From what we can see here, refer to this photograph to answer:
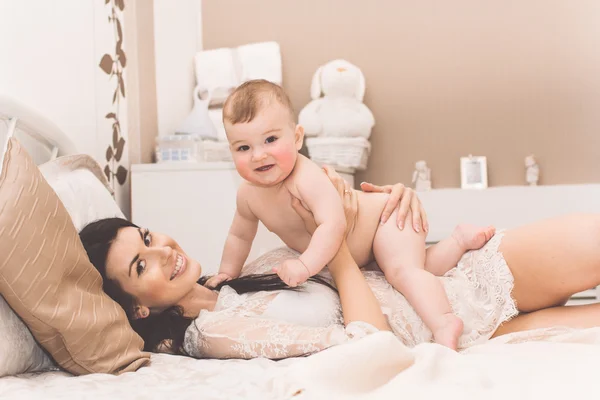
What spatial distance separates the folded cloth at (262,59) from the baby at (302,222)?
1.51 m

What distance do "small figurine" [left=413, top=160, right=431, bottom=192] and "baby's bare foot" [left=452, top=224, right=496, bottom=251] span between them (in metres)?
A: 1.30

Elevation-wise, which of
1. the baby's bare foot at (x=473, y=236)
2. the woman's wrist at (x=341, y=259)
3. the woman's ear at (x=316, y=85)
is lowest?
the woman's wrist at (x=341, y=259)

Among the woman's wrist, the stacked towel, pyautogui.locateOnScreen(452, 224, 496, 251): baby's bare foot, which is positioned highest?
the stacked towel

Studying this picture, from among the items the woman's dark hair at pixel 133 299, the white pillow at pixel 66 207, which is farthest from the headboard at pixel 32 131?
the woman's dark hair at pixel 133 299

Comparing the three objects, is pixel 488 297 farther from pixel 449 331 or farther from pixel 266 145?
pixel 266 145

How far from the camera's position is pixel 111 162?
7.32 ft

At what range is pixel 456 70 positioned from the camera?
9.33ft

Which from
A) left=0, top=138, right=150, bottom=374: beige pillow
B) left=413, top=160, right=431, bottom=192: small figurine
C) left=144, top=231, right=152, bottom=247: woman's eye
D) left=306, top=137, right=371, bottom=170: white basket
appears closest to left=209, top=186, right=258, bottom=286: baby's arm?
left=144, top=231, right=152, bottom=247: woman's eye

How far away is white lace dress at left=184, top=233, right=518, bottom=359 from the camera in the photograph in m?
1.09

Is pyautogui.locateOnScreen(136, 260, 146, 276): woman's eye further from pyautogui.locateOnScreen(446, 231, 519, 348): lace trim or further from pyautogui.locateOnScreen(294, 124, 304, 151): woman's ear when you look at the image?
pyautogui.locateOnScreen(446, 231, 519, 348): lace trim

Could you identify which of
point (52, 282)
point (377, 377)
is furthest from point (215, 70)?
point (377, 377)

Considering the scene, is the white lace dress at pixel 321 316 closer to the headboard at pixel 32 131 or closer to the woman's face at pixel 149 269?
the woman's face at pixel 149 269

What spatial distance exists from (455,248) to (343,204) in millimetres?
298

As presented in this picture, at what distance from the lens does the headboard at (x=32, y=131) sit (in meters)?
1.51
